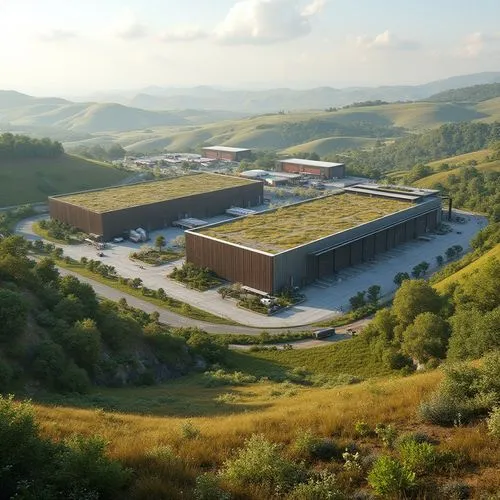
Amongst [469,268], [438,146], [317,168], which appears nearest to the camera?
[469,268]

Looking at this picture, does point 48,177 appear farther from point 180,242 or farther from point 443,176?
point 443,176

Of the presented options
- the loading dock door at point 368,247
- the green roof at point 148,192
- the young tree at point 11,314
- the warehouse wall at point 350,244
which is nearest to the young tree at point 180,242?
the green roof at point 148,192

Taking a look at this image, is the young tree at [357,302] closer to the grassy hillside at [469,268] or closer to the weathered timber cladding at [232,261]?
the grassy hillside at [469,268]

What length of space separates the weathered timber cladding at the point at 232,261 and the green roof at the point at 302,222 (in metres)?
1.34

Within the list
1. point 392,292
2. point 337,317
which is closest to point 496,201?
point 392,292

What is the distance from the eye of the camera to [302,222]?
62.4 meters

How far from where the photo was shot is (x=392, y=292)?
171ft

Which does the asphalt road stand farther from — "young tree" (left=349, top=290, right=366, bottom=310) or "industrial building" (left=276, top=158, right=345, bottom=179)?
"industrial building" (left=276, top=158, right=345, bottom=179)

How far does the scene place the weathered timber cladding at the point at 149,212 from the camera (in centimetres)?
7121

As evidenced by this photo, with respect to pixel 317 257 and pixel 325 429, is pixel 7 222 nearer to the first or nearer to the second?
pixel 317 257

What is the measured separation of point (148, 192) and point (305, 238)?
36.7 meters

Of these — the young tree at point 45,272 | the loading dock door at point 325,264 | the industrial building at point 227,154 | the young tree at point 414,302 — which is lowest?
the loading dock door at point 325,264

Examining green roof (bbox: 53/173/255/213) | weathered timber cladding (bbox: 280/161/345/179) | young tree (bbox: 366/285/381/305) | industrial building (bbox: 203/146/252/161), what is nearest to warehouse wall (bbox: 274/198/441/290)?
young tree (bbox: 366/285/381/305)

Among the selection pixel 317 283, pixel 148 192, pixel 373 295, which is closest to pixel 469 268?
pixel 373 295
